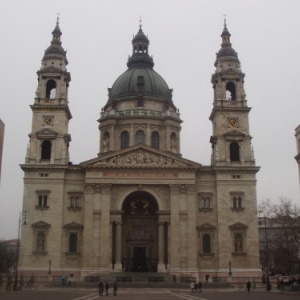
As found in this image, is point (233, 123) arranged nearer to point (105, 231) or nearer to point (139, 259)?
point (139, 259)

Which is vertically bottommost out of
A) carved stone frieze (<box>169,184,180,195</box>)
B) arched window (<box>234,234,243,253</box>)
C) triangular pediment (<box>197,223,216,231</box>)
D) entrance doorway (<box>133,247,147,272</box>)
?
entrance doorway (<box>133,247,147,272</box>)

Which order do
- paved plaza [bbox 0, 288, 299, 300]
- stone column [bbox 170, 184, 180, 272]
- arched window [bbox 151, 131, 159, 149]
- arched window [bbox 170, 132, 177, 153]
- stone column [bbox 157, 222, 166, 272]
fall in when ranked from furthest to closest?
arched window [bbox 170, 132, 177, 153]
arched window [bbox 151, 131, 159, 149]
stone column [bbox 157, 222, 166, 272]
stone column [bbox 170, 184, 180, 272]
paved plaza [bbox 0, 288, 299, 300]

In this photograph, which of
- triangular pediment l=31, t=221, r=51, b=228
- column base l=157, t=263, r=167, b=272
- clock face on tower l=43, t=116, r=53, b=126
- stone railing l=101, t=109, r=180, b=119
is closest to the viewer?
column base l=157, t=263, r=167, b=272

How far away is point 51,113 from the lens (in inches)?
→ 2489

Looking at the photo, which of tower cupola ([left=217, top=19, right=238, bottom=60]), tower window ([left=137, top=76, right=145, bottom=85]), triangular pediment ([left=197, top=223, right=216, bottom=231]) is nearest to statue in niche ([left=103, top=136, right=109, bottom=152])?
tower window ([left=137, top=76, right=145, bottom=85])

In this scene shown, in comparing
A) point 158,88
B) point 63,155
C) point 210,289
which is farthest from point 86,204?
point 158,88

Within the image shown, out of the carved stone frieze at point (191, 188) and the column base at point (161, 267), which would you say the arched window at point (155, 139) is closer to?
the carved stone frieze at point (191, 188)

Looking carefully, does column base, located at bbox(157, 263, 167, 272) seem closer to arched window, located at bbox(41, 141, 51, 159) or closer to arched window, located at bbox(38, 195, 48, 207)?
arched window, located at bbox(38, 195, 48, 207)

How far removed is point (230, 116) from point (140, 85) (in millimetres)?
16641

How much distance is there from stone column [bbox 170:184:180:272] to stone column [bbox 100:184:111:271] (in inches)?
Result: 285

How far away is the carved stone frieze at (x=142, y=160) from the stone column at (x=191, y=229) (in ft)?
11.1

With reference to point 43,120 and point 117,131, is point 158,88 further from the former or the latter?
point 43,120

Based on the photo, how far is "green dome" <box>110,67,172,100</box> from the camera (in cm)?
7481

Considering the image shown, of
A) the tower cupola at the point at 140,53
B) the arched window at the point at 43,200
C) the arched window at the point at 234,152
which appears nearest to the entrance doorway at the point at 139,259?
the arched window at the point at 43,200
